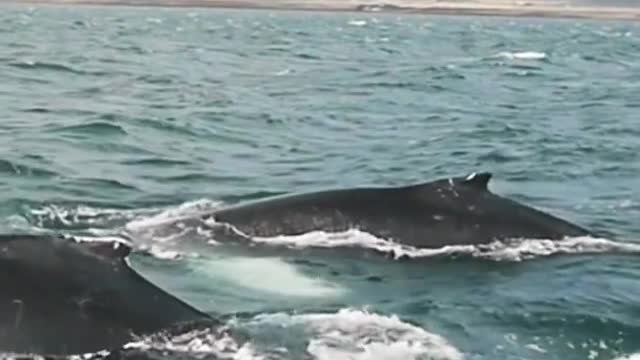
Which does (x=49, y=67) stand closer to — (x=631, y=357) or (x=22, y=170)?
(x=22, y=170)

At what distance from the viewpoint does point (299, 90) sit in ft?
146

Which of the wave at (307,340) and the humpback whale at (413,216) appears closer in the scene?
the wave at (307,340)

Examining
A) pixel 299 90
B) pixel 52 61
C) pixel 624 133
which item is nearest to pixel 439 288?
pixel 624 133

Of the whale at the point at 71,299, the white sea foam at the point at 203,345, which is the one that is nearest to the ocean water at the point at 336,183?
the white sea foam at the point at 203,345

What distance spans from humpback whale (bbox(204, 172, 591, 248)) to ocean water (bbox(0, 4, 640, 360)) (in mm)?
216

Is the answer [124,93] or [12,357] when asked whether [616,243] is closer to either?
[12,357]

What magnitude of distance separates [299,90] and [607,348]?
32.4m

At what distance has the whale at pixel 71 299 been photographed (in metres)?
10.5

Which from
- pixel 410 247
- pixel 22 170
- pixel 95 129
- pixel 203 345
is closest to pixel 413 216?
pixel 410 247

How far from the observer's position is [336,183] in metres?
22.3

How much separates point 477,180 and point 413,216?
0.92 metres

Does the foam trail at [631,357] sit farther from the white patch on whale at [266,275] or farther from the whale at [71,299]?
the whale at [71,299]

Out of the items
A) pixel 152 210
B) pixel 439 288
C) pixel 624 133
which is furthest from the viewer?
pixel 624 133

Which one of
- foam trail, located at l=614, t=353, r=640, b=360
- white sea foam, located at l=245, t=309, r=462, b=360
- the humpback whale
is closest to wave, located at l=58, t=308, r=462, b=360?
white sea foam, located at l=245, t=309, r=462, b=360
